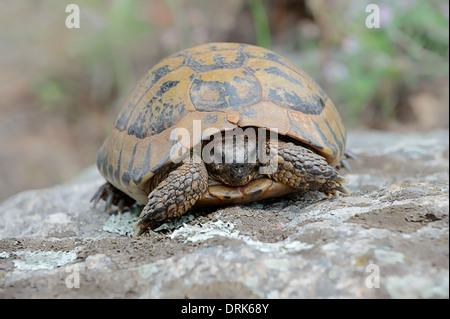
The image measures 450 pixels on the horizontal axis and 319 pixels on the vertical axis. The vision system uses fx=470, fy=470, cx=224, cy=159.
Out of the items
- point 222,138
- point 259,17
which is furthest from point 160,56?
point 222,138

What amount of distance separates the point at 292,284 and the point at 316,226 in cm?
49

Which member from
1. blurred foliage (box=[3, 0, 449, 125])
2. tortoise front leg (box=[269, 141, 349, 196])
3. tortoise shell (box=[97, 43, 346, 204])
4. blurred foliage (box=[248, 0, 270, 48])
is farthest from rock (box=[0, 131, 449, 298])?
blurred foliage (box=[248, 0, 270, 48])

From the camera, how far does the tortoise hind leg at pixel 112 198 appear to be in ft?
11.0

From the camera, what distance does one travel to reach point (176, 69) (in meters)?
2.93

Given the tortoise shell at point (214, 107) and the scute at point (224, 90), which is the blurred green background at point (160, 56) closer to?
the tortoise shell at point (214, 107)

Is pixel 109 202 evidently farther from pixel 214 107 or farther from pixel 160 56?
pixel 160 56

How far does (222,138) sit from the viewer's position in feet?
8.63

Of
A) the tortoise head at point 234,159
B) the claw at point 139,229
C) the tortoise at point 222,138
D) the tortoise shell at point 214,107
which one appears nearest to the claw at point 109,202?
the tortoise shell at point 214,107

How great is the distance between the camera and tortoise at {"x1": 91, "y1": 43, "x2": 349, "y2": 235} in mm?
2535

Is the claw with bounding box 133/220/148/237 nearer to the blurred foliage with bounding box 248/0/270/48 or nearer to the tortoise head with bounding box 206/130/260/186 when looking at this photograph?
the tortoise head with bounding box 206/130/260/186

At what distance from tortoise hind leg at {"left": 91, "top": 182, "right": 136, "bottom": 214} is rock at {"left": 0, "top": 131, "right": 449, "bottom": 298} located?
491 millimetres
